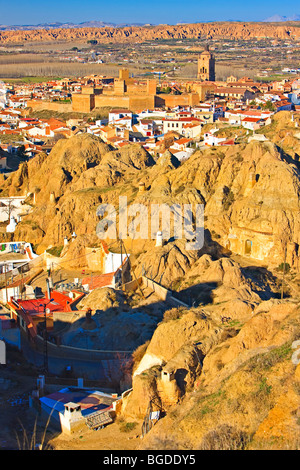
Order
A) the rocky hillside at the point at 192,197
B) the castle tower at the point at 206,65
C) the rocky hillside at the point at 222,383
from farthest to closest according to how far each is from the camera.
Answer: the castle tower at the point at 206,65, the rocky hillside at the point at 192,197, the rocky hillside at the point at 222,383

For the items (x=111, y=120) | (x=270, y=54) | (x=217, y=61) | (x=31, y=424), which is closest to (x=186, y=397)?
(x=31, y=424)

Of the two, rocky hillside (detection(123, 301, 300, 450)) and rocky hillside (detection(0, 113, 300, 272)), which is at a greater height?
rocky hillside (detection(0, 113, 300, 272))

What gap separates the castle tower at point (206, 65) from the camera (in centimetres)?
10175

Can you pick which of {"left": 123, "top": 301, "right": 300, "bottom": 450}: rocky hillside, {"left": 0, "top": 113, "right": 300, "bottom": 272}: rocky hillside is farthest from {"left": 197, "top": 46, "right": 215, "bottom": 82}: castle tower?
{"left": 123, "top": 301, "right": 300, "bottom": 450}: rocky hillside

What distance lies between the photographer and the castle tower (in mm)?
101750

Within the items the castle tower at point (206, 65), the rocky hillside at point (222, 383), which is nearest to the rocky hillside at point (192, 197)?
the rocky hillside at point (222, 383)

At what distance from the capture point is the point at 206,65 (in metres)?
103

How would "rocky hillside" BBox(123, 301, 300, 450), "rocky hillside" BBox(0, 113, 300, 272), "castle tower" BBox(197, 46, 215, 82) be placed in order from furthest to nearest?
"castle tower" BBox(197, 46, 215, 82) → "rocky hillside" BBox(0, 113, 300, 272) → "rocky hillside" BBox(123, 301, 300, 450)

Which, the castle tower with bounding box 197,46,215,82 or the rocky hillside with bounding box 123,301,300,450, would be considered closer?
the rocky hillside with bounding box 123,301,300,450

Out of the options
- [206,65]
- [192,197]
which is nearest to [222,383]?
[192,197]

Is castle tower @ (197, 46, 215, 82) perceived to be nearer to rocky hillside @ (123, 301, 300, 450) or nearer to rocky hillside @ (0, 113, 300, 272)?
rocky hillside @ (0, 113, 300, 272)

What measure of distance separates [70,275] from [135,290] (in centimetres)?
439

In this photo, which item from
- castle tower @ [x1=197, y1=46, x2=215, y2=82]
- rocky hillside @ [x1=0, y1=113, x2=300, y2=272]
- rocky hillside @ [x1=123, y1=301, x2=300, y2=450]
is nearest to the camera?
rocky hillside @ [x1=123, y1=301, x2=300, y2=450]

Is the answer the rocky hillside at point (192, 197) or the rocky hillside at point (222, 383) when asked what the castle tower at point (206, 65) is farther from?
the rocky hillside at point (222, 383)
